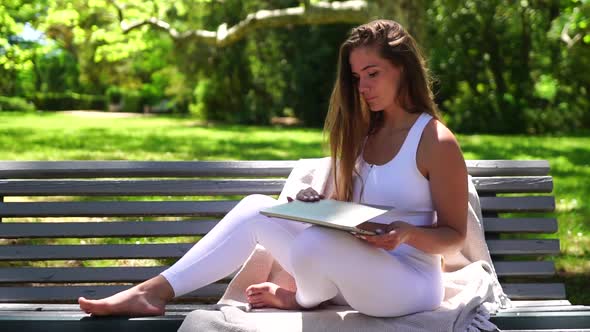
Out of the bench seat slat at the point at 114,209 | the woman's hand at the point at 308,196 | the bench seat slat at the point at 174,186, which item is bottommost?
the bench seat slat at the point at 114,209

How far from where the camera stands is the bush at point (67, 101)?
3307 cm

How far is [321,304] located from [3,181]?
4.95ft

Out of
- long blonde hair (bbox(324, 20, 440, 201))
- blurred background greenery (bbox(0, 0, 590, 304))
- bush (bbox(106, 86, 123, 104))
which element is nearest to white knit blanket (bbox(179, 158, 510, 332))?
long blonde hair (bbox(324, 20, 440, 201))

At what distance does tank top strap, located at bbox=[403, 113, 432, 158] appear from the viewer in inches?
114

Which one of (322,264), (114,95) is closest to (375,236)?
(322,264)

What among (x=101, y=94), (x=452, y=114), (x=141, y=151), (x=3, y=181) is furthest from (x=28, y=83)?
(x=3, y=181)

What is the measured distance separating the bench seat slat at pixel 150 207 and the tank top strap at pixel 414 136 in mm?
797

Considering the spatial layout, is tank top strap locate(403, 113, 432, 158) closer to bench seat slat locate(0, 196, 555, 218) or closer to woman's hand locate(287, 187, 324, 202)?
woman's hand locate(287, 187, 324, 202)

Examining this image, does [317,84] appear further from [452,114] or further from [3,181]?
[3,181]

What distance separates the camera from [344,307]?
9.79ft

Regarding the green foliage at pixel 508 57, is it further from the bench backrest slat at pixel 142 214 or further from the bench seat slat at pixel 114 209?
the bench seat slat at pixel 114 209

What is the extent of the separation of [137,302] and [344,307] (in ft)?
2.39

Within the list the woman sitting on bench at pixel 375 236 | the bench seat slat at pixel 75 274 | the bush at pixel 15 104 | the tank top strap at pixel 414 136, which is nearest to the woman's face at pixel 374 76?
the woman sitting on bench at pixel 375 236

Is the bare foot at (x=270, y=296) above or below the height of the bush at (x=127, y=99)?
above
